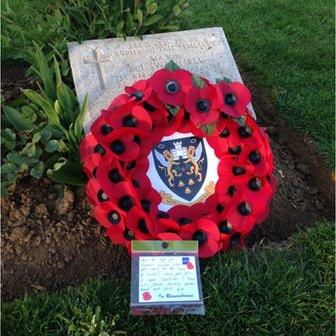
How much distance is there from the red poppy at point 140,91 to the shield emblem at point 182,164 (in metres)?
0.21

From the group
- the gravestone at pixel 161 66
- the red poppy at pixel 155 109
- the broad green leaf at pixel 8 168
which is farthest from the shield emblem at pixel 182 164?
the broad green leaf at pixel 8 168

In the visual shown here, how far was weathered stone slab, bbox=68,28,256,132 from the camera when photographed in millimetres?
2654

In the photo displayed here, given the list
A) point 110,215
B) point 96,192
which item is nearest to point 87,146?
point 96,192

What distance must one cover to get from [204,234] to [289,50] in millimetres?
2003

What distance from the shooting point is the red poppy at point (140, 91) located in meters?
2.30

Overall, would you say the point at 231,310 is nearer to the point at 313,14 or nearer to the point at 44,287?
the point at 44,287

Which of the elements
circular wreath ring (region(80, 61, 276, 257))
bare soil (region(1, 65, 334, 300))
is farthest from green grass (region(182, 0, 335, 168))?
circular wreath ring (region(80, 61, 276, 257))

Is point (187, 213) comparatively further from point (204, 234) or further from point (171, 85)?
point (171, 85)

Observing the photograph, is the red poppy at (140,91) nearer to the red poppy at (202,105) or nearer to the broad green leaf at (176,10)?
the red poppy at (202,105)

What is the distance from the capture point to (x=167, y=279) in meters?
2.07

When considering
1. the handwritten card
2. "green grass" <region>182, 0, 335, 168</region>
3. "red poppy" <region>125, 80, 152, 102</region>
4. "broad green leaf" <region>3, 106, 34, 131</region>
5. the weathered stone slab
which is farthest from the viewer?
"green grass" <region>182, 0, 335, 168</region>

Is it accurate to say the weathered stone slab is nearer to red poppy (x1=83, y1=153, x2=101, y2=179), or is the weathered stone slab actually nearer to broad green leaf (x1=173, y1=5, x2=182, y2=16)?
broad green leaf (x1=173, y1=5, x2=182, y2=16)

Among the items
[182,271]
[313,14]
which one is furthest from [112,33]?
[313,14]

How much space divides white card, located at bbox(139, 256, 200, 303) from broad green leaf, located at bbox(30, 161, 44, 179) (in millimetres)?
531
